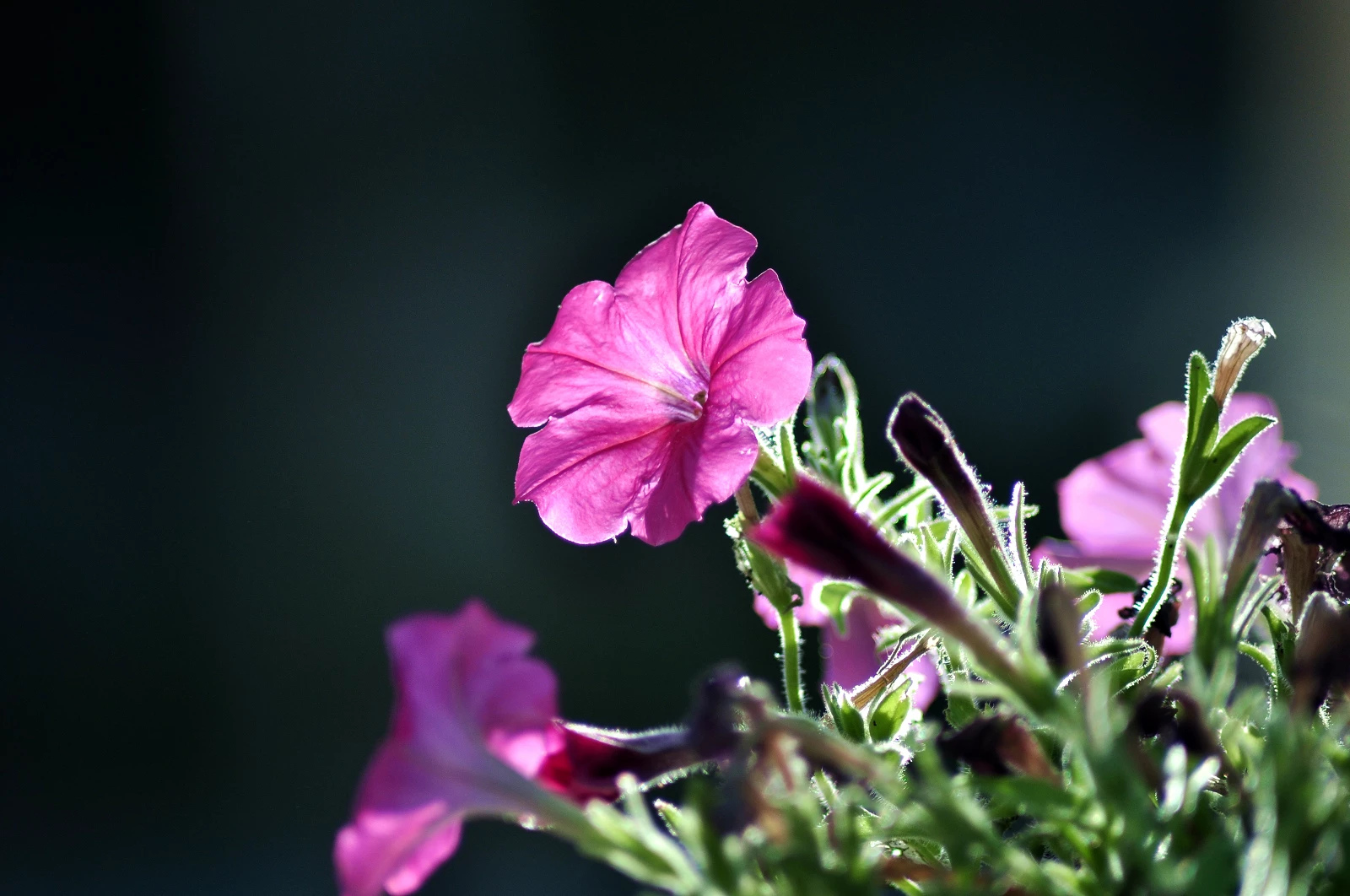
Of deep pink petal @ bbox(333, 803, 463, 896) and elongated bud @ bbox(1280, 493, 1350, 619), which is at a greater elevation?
deep pink petal @ bbox(333, 803, 463, 896)

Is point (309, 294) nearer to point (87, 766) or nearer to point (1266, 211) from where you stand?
point (87, 766)

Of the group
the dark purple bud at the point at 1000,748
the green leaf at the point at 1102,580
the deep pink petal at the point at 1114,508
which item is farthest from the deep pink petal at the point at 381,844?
the deep pink petal at the point at 1114,508

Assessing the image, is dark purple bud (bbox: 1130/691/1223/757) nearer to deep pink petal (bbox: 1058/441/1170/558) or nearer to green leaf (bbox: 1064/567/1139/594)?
green leaf (bbox: 1064/567/1139/594)

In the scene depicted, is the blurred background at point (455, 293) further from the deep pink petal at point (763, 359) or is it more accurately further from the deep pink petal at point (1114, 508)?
the deep pink petal at point (763, 359)

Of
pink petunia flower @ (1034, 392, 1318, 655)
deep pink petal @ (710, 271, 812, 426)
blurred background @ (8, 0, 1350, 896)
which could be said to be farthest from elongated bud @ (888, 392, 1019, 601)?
blurred background @ (8, 0, 1350, 896)

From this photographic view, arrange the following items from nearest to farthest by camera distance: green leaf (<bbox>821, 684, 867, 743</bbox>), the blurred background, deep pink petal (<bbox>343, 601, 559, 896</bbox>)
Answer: deep pink petal (<bbox>343, 601, 559, 896</bbox>) < green leaf (<bbox>821, 684, 867, 743</bbox>) < the blurred background

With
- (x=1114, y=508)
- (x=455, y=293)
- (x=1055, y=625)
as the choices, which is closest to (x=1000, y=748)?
(x=1055, y=625)
